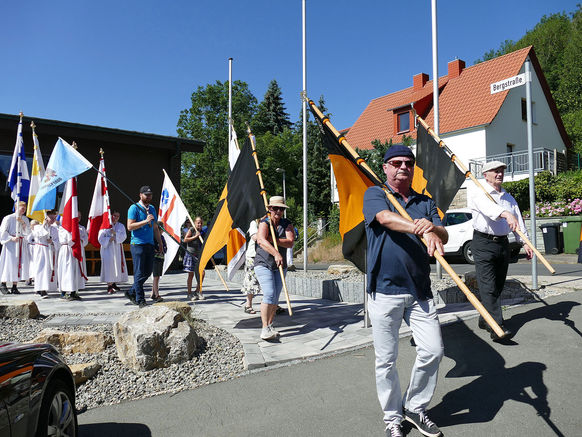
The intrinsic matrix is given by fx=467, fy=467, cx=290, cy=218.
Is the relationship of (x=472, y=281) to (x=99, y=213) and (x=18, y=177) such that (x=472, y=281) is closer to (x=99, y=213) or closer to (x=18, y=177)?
(x=99, y=213)

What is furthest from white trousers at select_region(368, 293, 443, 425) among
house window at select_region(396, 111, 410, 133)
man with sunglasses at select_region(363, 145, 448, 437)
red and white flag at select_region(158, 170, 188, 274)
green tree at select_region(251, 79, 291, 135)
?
green tree at select_region(251, 79, 291, 135)

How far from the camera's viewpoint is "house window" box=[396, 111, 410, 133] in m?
30.5

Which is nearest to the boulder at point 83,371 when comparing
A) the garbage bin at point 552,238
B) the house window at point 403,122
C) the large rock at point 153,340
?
the large rock at point 153,340

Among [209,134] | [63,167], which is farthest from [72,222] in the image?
[209,134]

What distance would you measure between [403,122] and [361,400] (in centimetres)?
2897

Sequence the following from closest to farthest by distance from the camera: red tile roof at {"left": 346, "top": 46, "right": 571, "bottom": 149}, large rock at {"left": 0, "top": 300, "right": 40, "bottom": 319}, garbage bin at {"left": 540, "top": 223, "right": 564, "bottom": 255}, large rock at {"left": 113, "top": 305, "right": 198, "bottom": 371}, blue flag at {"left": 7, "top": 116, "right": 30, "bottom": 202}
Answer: large rock at {"left": 113, "top": 305, "right": 198, "bottom": 371}
large rock at {"left": 0, "top": 300, "right": 40, "bottom": 319}
blue flag at {"left": 7, "top": 116, "right": 30, "bottom": 202}
garbage bin at {"left": 540, "top": 223, "right": 564, "bottom": 255}
red tile roof at {"left": 346, "top": 46, "right": 571, "bottom": 149}

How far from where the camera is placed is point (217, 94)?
49406mm

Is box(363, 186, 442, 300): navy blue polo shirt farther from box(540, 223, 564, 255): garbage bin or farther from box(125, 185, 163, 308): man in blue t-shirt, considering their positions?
box(540, 223, 564, 255): garbage bin

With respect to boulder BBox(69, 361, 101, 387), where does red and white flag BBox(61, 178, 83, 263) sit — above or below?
above

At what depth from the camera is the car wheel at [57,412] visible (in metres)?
2.55

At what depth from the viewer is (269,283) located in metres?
5.93

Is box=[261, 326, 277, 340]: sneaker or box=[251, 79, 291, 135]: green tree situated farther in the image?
box=[251, 79, 291, 135]: green tree

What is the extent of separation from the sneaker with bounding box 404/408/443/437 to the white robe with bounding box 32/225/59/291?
9.09 m

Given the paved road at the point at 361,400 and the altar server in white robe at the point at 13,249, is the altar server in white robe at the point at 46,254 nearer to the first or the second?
the altar server in white robe at the point at 13,249
